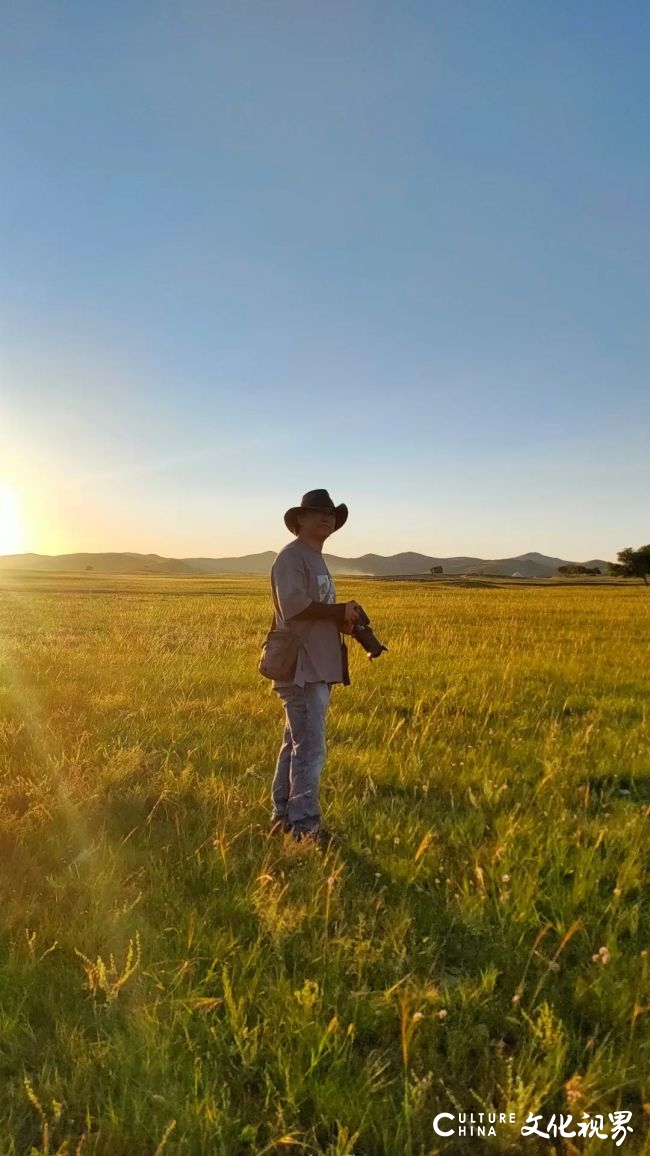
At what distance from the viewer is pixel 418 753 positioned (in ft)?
20.2

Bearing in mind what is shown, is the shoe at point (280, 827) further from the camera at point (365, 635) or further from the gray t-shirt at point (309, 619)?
the camera at point (365, 635)

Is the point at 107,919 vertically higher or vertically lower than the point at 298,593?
lower

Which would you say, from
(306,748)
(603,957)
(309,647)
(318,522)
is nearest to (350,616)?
(309,647)

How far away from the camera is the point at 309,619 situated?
4.29 metres

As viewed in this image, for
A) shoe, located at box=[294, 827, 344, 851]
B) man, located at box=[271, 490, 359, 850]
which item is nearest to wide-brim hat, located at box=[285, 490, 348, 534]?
man, located at box=[271, 490, 359, 850]

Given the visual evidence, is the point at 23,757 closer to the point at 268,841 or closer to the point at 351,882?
the point at 268,841

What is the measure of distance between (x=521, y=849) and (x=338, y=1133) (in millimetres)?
2350

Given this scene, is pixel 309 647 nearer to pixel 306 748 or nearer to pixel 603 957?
pixel 306 748

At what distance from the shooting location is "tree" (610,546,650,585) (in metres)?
104

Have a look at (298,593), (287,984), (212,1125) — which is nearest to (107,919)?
(287,984)

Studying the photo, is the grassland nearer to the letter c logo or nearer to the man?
the letter c logo

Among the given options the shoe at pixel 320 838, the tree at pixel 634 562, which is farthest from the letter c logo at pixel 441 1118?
the tree at pixel 634 562

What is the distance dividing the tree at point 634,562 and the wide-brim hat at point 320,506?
367 ft

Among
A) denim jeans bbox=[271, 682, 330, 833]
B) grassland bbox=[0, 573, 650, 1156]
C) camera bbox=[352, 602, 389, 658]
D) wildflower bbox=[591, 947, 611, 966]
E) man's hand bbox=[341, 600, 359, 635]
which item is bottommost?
grassland bbox=[0, 573, 650, 1156]
